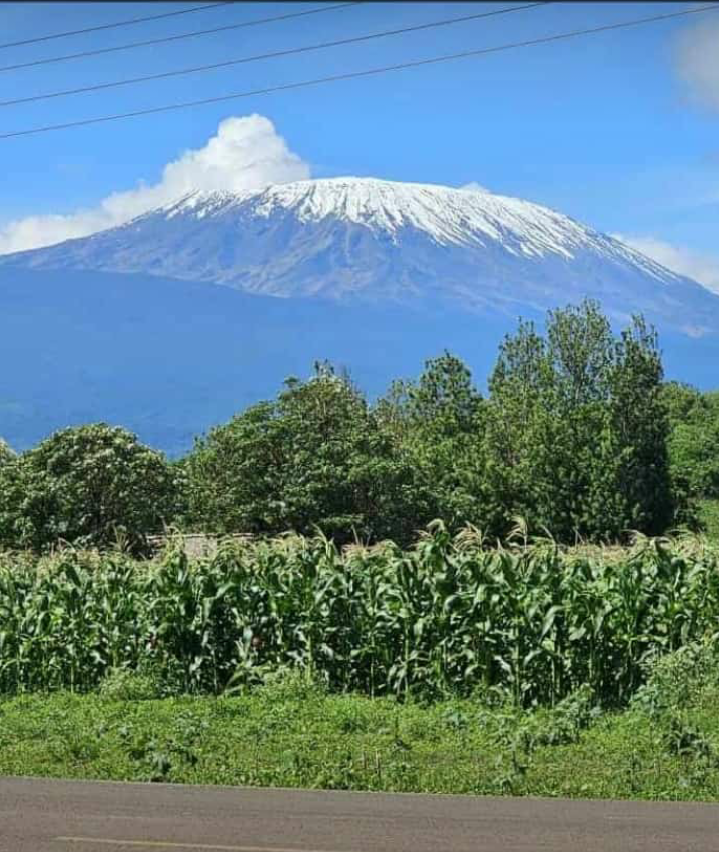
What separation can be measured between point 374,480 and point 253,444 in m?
4.42

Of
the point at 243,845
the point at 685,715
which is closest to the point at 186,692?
the point at 685,715

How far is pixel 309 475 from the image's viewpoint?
41406mm

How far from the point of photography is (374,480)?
41.7 m

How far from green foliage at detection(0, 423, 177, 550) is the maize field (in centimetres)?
1862

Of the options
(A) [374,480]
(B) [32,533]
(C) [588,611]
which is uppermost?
(A) [374,480]

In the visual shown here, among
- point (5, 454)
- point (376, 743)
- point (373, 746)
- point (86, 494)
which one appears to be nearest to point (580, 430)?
point (86, 494)

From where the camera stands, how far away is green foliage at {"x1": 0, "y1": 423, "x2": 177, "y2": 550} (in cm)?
3841

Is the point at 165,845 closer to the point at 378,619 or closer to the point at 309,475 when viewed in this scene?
the point at 378,619

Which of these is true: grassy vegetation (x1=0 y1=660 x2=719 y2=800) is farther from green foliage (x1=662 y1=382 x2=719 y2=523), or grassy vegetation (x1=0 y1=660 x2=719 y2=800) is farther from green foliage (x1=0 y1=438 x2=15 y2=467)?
green foliage (x1=662 y1=382 x2=719 y2=523)

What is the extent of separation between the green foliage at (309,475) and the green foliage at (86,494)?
12.9ft

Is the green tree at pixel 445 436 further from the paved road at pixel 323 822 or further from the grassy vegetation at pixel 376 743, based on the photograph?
the paved road at pixel 323 822

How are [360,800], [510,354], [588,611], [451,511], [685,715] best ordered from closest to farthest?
[360,800]
[685,715]
[588,611]
[451,511]
[510,354]

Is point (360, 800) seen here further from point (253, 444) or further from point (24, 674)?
point (253, 444)

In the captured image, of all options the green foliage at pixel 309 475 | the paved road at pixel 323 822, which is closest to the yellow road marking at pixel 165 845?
the paved road at pixel 323 822
